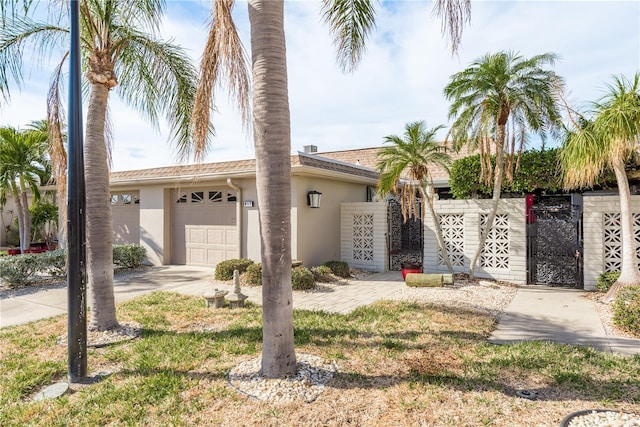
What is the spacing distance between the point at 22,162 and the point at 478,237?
46.6 feet

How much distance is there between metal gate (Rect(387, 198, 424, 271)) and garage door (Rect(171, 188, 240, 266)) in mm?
4802

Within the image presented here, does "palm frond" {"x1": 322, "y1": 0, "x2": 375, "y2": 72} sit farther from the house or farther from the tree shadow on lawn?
the tree shadow on lawn

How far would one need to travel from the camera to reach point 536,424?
295 centimetres

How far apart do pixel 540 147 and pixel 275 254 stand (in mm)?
8017

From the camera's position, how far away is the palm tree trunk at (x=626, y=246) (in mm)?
6723

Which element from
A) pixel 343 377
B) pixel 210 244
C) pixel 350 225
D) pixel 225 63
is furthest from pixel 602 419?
pixel 210 244

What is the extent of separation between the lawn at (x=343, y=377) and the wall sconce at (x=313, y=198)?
191 inches

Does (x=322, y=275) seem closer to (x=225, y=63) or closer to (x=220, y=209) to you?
(x=220, y=209)

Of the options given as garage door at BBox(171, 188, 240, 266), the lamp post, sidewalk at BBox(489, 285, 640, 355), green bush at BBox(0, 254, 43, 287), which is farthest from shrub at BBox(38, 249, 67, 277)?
sidewalk at BBox(489, 285, 640, 355)

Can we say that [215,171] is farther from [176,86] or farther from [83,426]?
[83,426]

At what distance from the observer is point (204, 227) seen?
1172 centimetres

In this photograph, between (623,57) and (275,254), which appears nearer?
(275,254)

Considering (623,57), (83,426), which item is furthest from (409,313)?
(623,57)

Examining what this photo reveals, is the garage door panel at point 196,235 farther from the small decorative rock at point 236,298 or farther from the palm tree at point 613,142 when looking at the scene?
the palm tree at point 613,142
